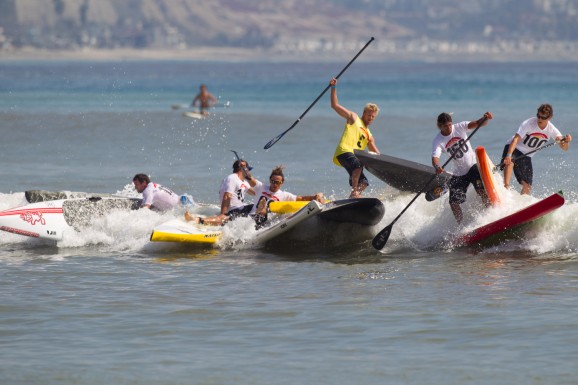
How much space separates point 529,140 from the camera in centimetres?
1515

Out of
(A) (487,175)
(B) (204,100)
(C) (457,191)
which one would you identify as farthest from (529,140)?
(B) (204,100)

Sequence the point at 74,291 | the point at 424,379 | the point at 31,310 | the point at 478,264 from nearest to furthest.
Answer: the point at 424,379, the point at 31,310, the point at 74,291, the point at 478,264

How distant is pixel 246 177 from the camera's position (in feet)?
52.0

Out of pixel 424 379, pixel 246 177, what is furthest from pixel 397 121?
pixel 424 379

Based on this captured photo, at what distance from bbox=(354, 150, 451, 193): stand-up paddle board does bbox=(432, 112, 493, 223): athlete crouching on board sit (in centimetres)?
30

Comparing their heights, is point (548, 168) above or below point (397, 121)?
below

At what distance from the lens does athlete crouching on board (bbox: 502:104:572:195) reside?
48.8ft

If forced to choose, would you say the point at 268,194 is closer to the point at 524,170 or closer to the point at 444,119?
the point at 444,119

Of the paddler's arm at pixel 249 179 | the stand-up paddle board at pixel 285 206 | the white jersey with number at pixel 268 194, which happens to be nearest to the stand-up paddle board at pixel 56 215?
the paddler's arm at pixel 249 179

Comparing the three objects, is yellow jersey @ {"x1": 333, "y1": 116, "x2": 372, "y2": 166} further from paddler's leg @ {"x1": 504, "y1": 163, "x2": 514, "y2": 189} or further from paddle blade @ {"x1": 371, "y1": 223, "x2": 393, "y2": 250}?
paddler's leg @ {"x1": 504, "y1": 163, "x2": 514, "y2": 189}

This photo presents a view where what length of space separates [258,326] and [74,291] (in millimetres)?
2826

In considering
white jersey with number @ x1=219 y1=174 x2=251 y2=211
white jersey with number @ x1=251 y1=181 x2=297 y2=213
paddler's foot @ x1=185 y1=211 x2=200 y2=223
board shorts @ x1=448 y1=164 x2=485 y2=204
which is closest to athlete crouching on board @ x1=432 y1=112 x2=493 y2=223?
board shorts @ x1=448 y1=164 x2=485 y2=204

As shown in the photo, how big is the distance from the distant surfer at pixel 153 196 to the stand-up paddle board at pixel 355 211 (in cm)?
300

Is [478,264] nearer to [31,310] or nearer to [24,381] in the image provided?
[31,310]
